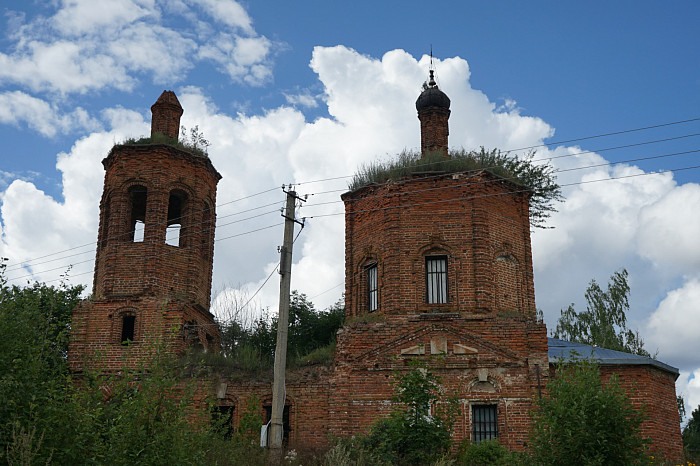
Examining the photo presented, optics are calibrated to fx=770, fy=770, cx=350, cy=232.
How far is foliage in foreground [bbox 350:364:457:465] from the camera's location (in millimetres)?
14398

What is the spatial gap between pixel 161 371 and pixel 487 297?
409 inches

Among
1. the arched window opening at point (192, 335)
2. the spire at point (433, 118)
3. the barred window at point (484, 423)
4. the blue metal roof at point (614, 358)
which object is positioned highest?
the spire at point (433, 118)

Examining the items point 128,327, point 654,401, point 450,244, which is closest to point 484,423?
point 654,401

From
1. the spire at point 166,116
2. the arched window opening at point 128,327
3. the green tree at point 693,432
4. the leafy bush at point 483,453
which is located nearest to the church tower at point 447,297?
the leafy bush at point 483,453

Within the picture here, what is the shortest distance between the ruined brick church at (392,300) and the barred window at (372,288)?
1.4 inches

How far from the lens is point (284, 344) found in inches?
583

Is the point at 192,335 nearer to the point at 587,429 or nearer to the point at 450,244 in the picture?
the point at 450,244

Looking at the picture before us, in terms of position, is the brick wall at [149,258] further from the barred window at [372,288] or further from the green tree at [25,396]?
the green tree at [25,396]

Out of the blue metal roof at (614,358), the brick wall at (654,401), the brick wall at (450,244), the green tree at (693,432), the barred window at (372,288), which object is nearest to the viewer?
the brick wall at (654,401)

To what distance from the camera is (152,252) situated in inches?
810

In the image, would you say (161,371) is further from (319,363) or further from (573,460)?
(319,363)

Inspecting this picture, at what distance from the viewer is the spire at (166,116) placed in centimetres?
2289

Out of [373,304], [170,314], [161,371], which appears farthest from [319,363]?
[161,371]

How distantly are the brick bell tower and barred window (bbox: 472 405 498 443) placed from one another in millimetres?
7794
